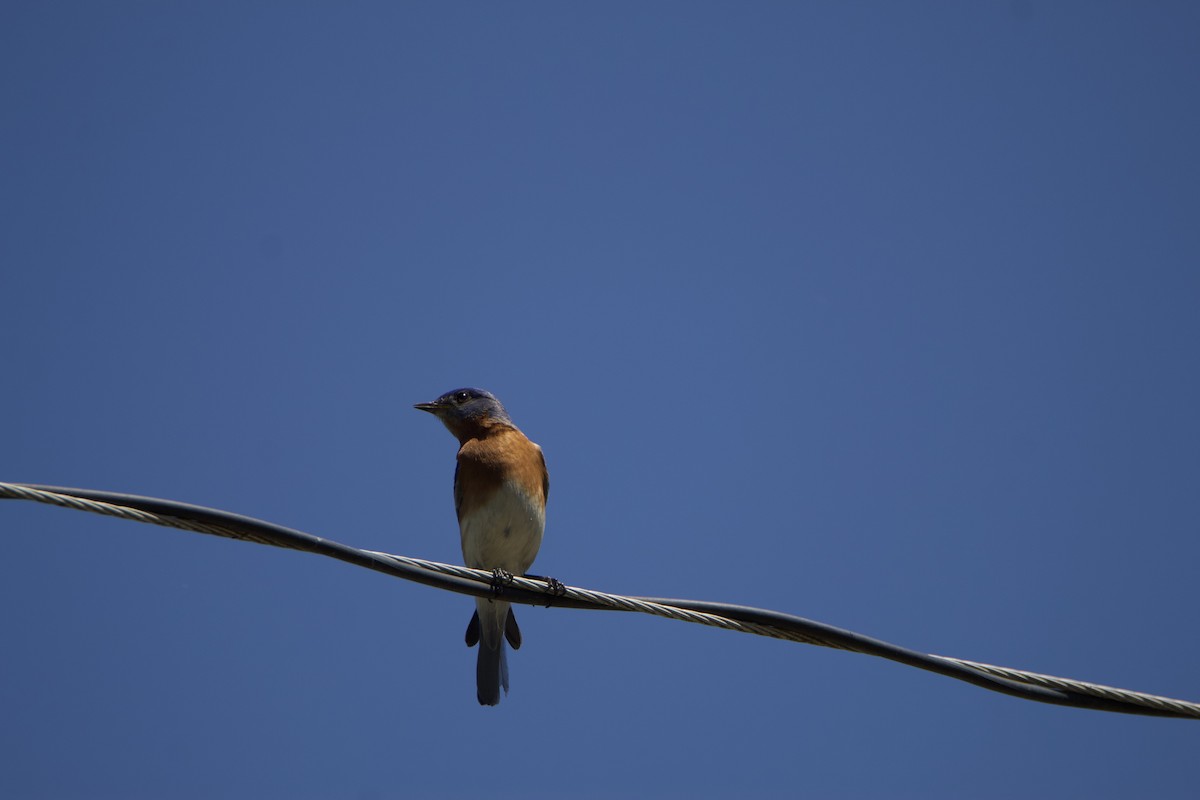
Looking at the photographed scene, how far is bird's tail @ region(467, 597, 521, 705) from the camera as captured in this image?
732cm

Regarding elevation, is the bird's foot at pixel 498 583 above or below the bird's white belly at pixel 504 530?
below

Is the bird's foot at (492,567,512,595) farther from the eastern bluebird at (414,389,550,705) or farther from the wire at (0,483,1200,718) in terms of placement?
the eastern bluebird at (414,389,550,705)

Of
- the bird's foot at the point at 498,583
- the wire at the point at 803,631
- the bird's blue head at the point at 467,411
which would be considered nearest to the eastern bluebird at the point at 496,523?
the bird's blue head at the point at 467,411

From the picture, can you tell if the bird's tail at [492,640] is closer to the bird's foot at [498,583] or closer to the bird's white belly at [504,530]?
the bird's white belly at [504,530]

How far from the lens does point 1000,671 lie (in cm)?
402

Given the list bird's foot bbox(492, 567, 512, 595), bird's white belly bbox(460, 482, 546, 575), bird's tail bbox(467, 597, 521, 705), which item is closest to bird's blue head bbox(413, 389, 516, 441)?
bird's white belly bbox(460, 482, 546, 575)

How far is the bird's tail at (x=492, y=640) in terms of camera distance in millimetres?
7324

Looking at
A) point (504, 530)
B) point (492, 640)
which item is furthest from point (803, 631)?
point (492, 640)

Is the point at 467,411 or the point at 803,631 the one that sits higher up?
the point at 467,411

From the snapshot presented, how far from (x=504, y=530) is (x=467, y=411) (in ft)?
4.51

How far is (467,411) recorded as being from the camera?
8.33 metres

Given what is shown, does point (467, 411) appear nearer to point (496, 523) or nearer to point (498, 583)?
point (496, 523)

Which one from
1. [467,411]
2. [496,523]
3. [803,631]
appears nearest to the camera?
[803,631]

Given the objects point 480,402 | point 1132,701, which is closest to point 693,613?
point 1132,701
